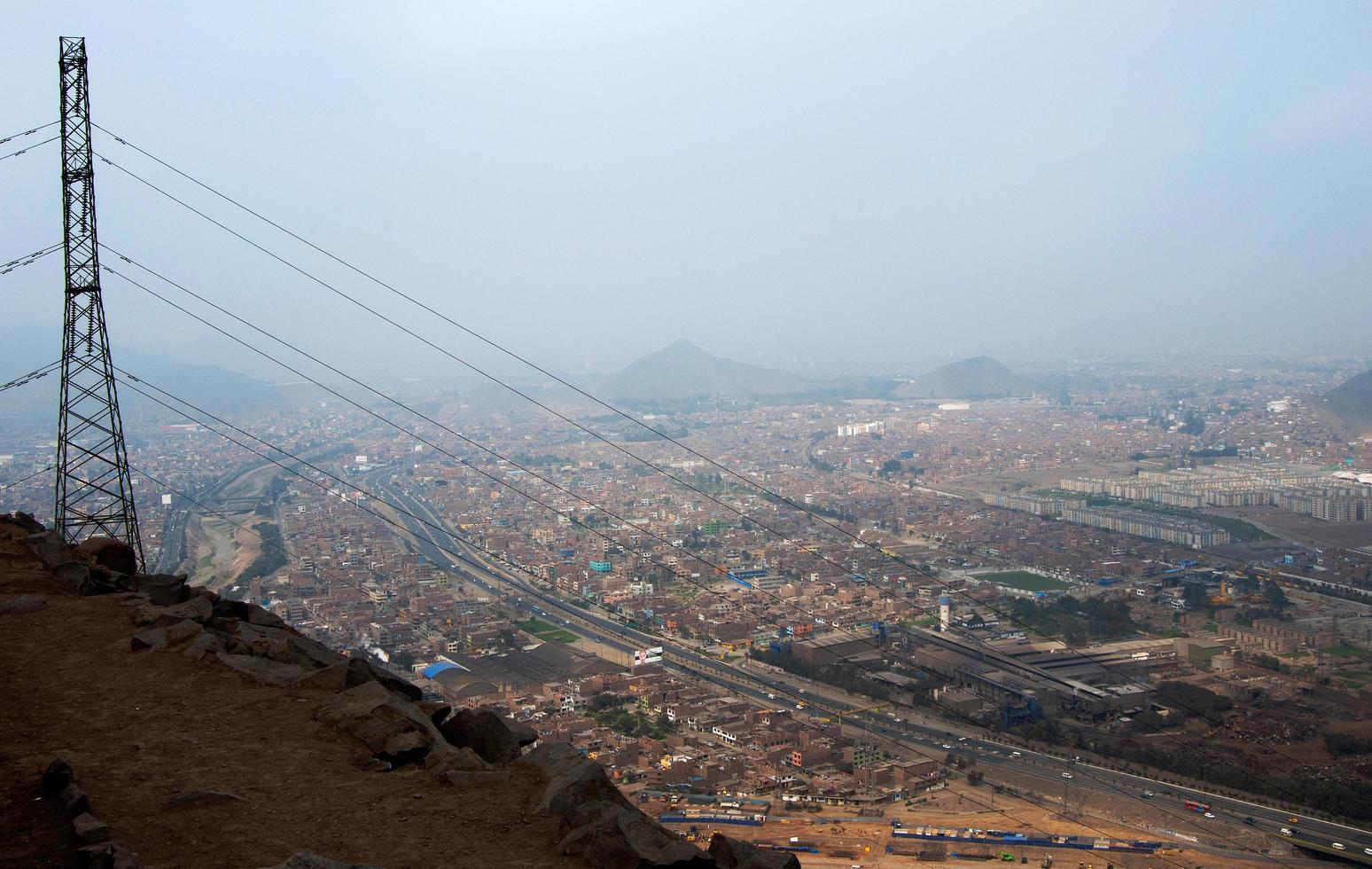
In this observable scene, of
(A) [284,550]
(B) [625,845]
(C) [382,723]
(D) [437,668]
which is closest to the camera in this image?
(B) [625,845]

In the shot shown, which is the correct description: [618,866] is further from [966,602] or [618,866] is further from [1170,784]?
[966,602]

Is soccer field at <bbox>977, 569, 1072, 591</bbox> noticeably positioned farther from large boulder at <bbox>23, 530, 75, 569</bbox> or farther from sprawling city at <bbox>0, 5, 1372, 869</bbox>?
large boulder at <bbox>23, 530, 75, 569</bbox>

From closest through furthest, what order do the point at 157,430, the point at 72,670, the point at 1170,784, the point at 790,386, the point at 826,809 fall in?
the point at 72,670, the point at 826,809, the point at 1170,784, the point at 157,430, the point at 790,386

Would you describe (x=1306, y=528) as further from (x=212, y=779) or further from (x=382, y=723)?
(x=212, y=779)

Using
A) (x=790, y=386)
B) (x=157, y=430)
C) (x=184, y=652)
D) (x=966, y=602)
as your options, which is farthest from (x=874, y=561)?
(x=790, y=386)

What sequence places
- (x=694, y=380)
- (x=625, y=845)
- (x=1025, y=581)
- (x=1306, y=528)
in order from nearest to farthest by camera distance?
(x=625, y=845), (x=1025, y=581), (x=1306, y=528), (x=694, y=380)

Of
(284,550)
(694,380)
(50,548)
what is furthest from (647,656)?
(694,380)
